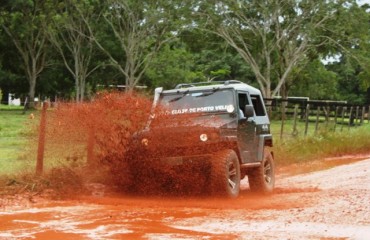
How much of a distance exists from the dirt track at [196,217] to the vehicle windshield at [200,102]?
64.4 inches

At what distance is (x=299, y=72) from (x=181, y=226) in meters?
46.4

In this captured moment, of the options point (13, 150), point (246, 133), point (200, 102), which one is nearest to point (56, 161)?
point (200, 102)

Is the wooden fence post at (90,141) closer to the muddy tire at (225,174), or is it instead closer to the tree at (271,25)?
the muddy tire at (225,174)

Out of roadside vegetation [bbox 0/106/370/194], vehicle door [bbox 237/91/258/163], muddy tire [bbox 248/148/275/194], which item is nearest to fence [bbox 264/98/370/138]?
roadside vegetation [bbox 0/106/370/194]

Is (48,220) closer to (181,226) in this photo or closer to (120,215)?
(120,215)

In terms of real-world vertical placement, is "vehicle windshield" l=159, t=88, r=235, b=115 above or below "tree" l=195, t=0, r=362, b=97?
below

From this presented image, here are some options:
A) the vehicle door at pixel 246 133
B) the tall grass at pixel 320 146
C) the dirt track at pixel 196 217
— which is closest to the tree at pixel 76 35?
the tall grass at pixel 320 146

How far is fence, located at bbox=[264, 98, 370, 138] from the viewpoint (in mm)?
26902

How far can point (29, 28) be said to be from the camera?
4684cm

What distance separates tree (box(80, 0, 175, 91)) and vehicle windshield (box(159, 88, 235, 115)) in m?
30.8

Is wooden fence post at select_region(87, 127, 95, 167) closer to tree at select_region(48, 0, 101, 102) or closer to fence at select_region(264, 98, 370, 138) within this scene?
fence at select_region(264, 98, 370, 138)

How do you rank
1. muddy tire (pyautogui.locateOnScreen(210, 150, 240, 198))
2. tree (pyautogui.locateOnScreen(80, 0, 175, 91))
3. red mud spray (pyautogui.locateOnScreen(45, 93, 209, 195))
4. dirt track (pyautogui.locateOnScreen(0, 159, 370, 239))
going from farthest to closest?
tree (pyautogui.locateOnScreen(80, 0, 175, 91)), red mud spray (pyautogui.locateOnScreen(45, 93, 209, 195)), muddy tire (pyautogui.locateOnScreen(210, 150, 240, 198)), dirt track (pyautogui.locateOnScreen(0, 159, 370, 239))

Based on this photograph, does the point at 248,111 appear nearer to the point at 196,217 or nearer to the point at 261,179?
the point at 261,179

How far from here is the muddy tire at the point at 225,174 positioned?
10961 millimetres
